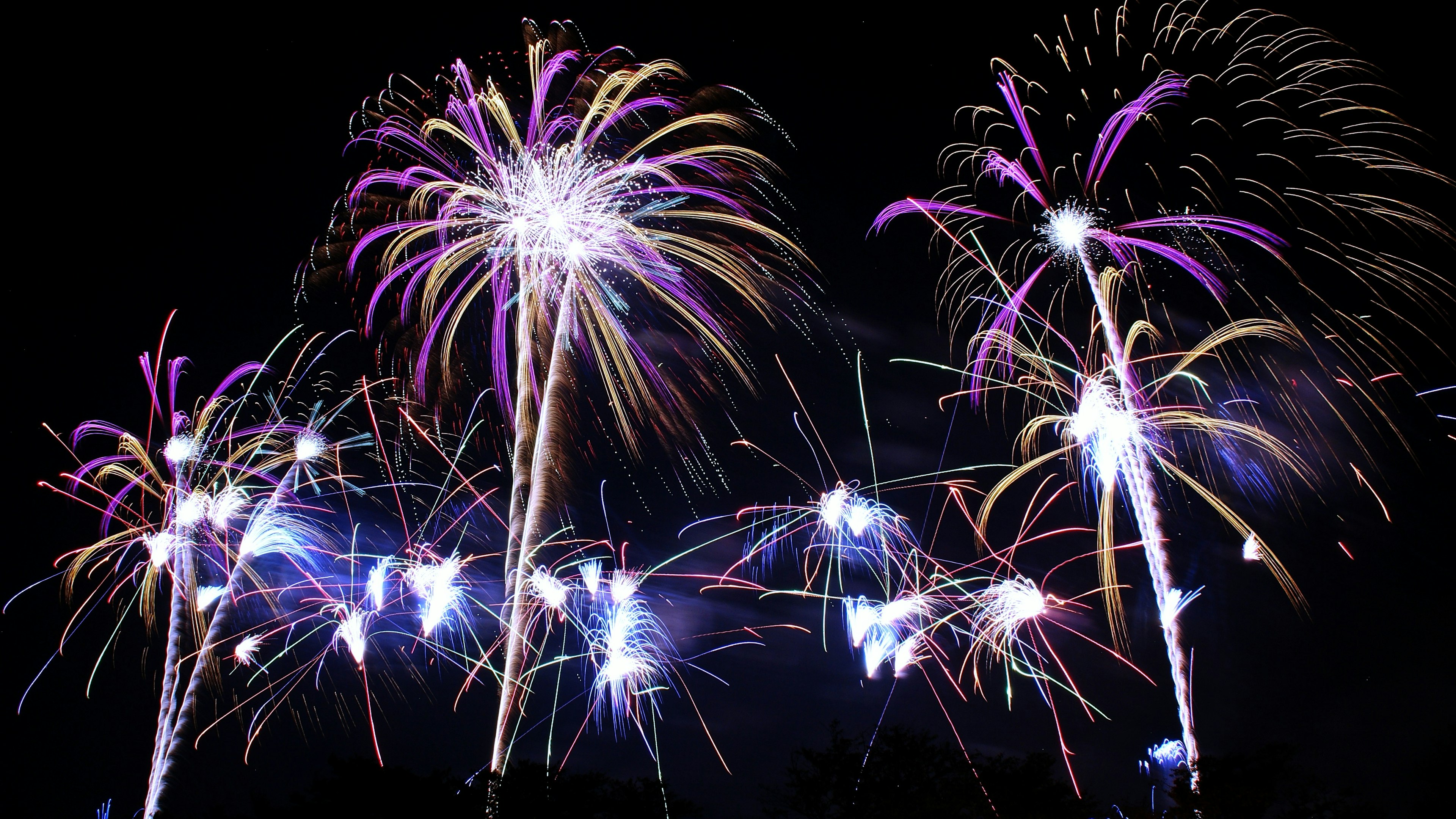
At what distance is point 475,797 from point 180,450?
13.4 meters

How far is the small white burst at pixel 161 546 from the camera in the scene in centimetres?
2234

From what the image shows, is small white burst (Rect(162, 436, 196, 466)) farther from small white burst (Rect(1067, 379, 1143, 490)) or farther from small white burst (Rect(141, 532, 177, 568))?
small white burst (Rect(1067, 379, 1143, 490))

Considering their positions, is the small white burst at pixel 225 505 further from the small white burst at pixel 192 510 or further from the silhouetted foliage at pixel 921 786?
the silhouetted foliage at pixel 921 786

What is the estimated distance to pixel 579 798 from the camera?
16953 millimetres

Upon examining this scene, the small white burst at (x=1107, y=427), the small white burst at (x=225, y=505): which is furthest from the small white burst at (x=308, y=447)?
the small white burst at (x=1107, y=427)

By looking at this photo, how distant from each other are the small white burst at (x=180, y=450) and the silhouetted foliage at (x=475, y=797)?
11322 mm

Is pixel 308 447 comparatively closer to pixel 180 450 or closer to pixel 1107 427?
pixel 180 450

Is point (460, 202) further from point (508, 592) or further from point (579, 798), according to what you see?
point (579, 798)

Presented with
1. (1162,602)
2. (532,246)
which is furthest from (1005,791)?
(532,246)

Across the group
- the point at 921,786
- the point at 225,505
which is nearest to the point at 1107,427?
the point at 921,786

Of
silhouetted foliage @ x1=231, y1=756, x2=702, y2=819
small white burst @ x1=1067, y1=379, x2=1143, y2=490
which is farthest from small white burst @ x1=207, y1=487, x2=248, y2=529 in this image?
small white burst @ x1=1067, y1=379, x2=1143, y2=490

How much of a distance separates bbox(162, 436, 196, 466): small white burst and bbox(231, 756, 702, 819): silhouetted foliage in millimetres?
11322

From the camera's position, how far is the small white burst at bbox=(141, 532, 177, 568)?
22344mm

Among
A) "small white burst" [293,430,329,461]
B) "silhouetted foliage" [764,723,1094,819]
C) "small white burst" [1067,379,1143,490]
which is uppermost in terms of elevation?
"small white burst" [293,430,329,461]
